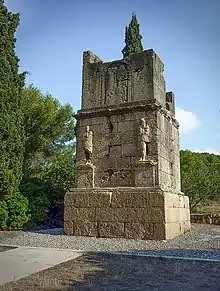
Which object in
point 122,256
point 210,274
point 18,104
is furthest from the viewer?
point 18,104

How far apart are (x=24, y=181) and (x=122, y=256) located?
9.02m

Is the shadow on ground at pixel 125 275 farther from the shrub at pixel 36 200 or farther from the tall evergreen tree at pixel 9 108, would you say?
the shrub at pixel 36 200

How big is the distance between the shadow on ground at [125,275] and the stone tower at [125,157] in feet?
8.52

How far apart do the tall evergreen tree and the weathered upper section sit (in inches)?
126

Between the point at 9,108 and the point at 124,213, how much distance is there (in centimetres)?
602

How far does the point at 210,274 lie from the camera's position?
177 inches

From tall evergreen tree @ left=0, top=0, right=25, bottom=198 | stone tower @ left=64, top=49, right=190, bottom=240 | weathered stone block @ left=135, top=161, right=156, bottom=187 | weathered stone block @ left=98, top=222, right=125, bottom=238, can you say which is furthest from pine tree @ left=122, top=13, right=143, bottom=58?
weathered stone block @ left=98, top=222, right=125, bottom=238

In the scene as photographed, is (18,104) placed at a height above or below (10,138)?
above

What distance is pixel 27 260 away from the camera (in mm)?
5402

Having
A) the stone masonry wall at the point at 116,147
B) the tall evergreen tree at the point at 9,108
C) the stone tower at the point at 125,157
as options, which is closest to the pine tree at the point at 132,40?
the tall evergreen tree at the point at 9,108

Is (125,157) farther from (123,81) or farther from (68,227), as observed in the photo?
(68,227)

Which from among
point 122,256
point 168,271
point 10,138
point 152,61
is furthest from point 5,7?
point 168,271

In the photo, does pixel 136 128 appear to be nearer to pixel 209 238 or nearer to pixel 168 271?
pixel 209 238

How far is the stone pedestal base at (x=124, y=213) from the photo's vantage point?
7918 mm
